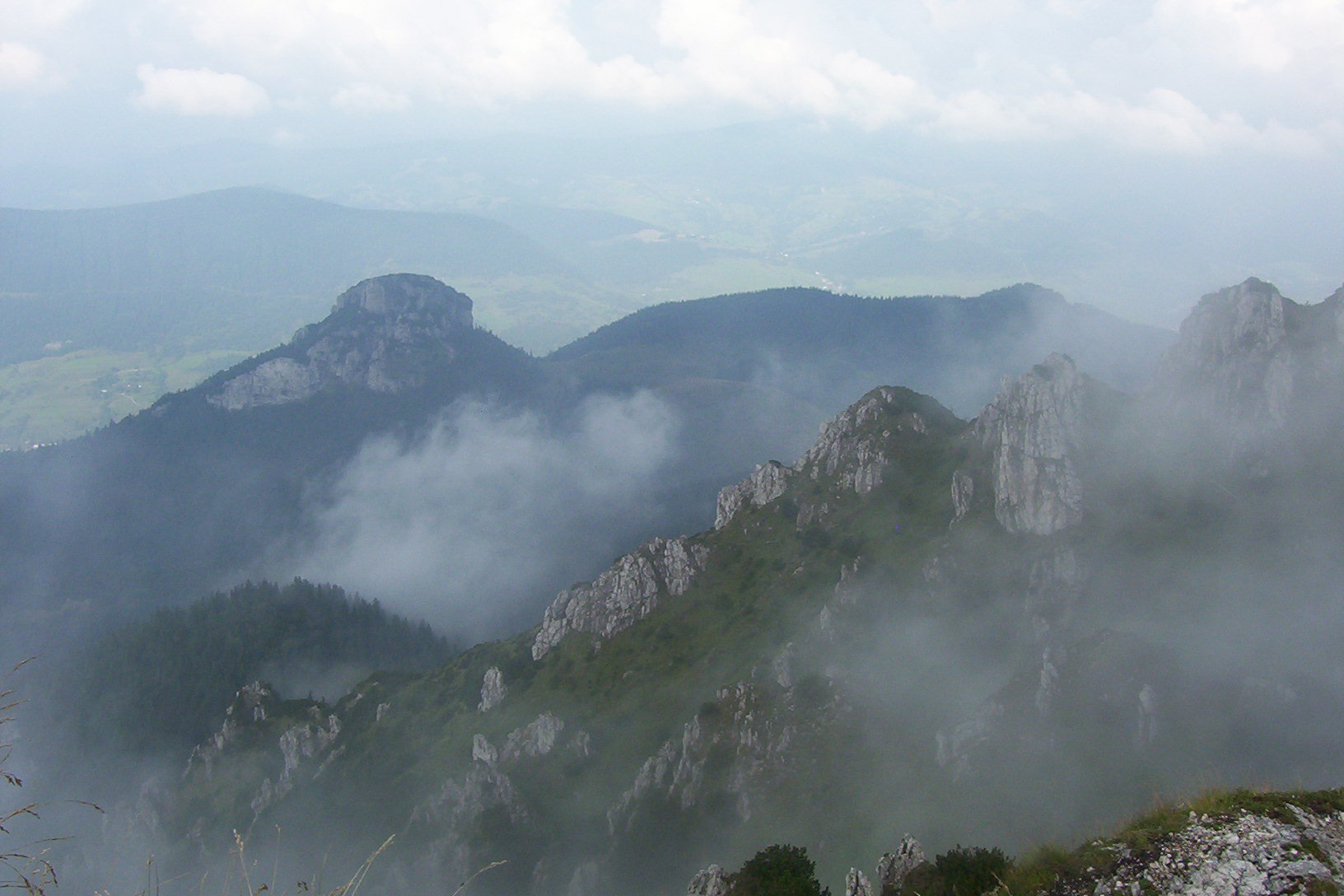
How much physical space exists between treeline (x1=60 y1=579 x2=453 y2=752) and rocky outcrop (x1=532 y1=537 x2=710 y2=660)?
2322 inches

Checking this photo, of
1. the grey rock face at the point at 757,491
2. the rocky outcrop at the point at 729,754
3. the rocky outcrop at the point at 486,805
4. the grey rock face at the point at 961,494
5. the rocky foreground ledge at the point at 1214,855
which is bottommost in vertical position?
the rocky outcrop at the point at 486,805

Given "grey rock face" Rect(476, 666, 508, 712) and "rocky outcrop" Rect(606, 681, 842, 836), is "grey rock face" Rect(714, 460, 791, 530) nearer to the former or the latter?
"rocky outcrop" Rect(606, 681, 842, 836)

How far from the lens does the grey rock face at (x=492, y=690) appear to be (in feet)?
404

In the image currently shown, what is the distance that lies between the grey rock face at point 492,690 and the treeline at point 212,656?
5381 cm

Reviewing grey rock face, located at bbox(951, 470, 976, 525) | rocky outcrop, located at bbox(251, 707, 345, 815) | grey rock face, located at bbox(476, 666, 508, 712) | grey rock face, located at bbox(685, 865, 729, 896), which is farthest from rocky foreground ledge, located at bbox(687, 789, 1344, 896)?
rocky outcrop, located at bbox(251, 707, 345, 815)

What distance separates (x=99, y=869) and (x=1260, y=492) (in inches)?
7193

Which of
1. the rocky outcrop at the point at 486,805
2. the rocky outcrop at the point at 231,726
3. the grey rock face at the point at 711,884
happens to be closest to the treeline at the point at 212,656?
the rocky outcrop at the point at 231,726

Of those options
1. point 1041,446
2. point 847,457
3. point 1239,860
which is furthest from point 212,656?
point 1239,860

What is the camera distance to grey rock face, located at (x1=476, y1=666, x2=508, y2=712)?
12325 centimetres

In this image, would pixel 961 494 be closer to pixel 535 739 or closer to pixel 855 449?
pixel 855 449

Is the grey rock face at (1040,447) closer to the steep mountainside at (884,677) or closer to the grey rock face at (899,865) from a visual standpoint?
the steep mountainside at (884,677)

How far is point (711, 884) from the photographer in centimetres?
5978

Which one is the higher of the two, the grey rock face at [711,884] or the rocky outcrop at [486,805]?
the grey rock face at [711,884]

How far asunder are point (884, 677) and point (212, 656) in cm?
15249
